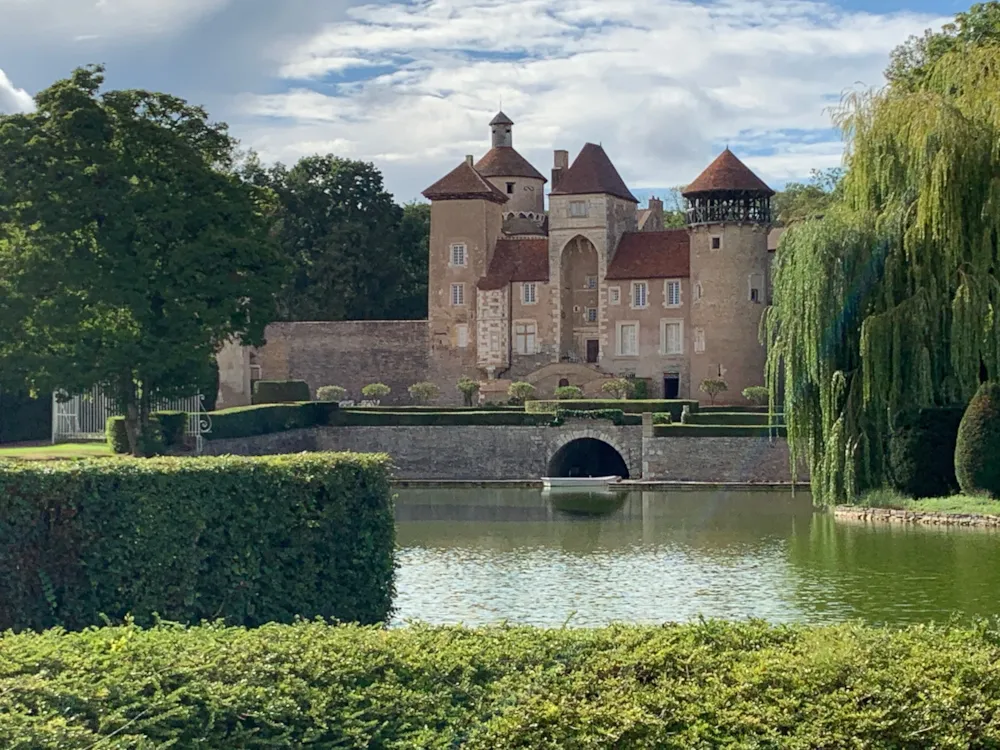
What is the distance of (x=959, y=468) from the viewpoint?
83.0 ft

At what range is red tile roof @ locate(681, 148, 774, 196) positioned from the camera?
47.2 metres

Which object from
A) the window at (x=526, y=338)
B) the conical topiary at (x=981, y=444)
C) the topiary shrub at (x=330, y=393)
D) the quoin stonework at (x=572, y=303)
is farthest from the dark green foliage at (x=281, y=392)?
the conical topiary at (x=981, y=444)

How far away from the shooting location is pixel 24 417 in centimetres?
3644

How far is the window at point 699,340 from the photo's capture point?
47928mm

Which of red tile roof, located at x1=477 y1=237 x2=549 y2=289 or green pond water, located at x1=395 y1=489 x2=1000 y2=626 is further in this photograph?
red tile roof, located at x1=477 y1=237 x2=549 y2=289

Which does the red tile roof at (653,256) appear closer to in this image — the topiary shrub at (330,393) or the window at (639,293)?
the window at (639,293)

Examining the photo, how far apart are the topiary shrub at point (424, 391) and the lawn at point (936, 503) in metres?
25.8

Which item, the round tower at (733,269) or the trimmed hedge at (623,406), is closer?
the trimmed hedge at (623,406)

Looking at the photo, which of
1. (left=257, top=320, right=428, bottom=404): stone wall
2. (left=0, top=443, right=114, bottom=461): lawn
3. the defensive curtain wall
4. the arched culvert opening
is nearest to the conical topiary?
the defensive curtain wall

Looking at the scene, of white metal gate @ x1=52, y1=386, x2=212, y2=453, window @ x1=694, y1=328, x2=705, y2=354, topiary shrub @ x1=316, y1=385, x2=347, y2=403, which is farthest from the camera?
topiary shrub @ x1=316, y1=385, x2=347, y2=403

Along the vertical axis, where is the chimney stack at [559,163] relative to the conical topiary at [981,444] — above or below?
above

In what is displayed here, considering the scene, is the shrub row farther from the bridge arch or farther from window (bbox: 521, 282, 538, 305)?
window (bbox: 521, 282, 538, 305)

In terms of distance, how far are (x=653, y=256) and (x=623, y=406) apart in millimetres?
10084

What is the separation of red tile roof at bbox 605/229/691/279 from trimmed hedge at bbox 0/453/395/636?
3749 cm
